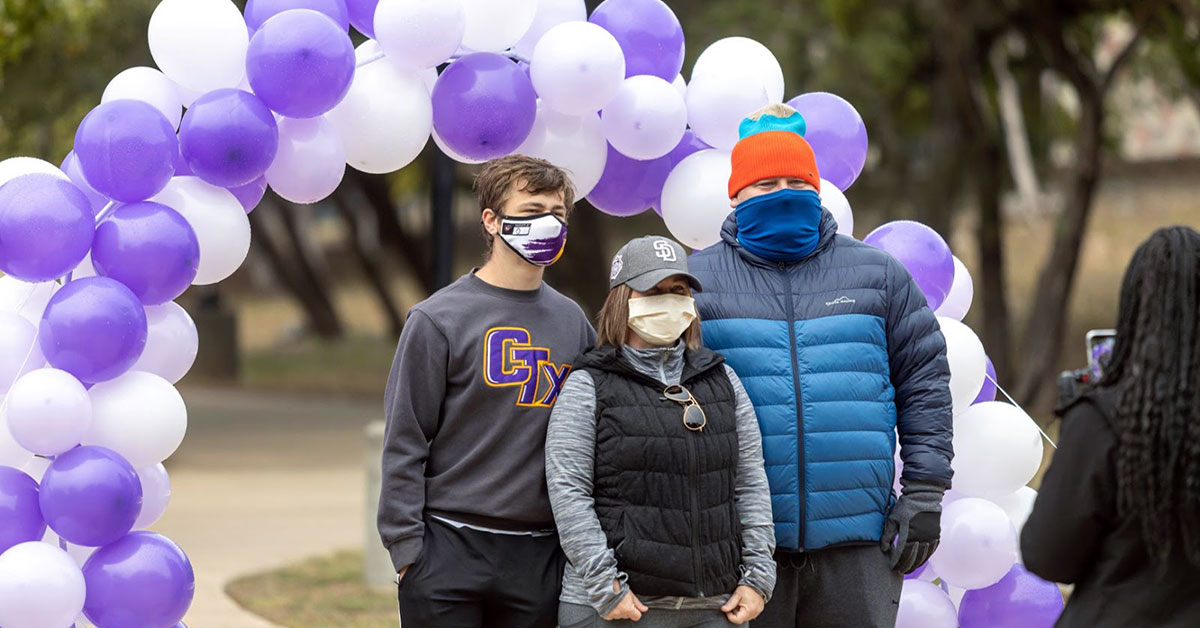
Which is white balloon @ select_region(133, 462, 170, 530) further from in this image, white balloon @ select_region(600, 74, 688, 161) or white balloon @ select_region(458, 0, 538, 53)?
white balloon @ select_region(600, 74, 688, 161)

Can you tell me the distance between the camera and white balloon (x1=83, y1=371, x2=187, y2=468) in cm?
428

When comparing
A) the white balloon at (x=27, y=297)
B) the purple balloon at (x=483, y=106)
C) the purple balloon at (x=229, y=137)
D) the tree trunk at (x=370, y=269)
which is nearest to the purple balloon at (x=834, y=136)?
the purple balloon at (x=483, y=106)

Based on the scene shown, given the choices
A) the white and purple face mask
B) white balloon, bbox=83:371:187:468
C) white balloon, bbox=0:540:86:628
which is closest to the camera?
the white and purple face mask

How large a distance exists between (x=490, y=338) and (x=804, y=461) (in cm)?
87

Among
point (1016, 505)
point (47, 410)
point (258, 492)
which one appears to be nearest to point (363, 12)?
point (47, 410)

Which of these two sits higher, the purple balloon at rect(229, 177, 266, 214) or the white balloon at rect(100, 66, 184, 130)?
the white balloon at rect(100, 66, 184, 130)

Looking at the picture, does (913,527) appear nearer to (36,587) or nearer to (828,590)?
(828,590)

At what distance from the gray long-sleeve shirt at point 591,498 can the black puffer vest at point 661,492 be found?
30 millimetres

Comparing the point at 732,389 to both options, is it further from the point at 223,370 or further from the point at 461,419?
the point at 223,370

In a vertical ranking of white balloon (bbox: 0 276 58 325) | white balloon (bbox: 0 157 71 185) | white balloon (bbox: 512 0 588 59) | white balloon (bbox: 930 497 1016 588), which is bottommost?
white balloon (bbox: 930 497 1016 588)

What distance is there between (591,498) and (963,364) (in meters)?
1.73

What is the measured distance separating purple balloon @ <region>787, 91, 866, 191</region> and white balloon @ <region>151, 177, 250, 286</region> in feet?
6.03

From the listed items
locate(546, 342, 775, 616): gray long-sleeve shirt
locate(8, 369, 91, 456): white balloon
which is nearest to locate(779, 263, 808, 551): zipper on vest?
locate(546, 342, 775, 616): gray long-sleeve shirt

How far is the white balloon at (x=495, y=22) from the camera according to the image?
15.0 ft
